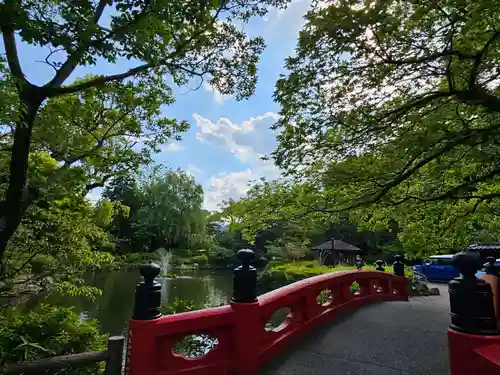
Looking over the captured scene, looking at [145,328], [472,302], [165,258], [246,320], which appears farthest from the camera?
[165,258]

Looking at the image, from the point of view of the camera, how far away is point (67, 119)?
490 centimetres

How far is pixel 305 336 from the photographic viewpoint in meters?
3.79

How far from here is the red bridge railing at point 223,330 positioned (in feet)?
7.41

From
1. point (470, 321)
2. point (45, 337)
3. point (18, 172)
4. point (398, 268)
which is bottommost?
point (45, 337)

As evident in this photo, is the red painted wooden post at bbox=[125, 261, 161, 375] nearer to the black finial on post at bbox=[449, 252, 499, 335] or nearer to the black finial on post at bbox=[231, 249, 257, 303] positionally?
the black finial on post at bbox=[231, 249, 257, 303]

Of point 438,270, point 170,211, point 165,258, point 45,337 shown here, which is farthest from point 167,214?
point 45,337

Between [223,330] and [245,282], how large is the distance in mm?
452

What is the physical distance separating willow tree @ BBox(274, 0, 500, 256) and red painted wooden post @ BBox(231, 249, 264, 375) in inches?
69.2

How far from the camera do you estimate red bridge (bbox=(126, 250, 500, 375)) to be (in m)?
1.86

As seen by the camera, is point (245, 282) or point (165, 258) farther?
point (165, 258)

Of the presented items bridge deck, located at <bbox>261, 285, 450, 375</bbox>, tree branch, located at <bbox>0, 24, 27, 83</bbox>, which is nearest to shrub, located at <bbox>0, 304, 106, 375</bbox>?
bridge deck, located at <bbox>261, 285, 450, 375</bbox>

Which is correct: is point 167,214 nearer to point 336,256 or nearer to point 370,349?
point 336,256

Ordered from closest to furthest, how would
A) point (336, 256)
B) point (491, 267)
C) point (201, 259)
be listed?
point (491, 267), point (336, 256), point (201, 259)

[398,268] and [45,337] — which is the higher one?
[398,268]
